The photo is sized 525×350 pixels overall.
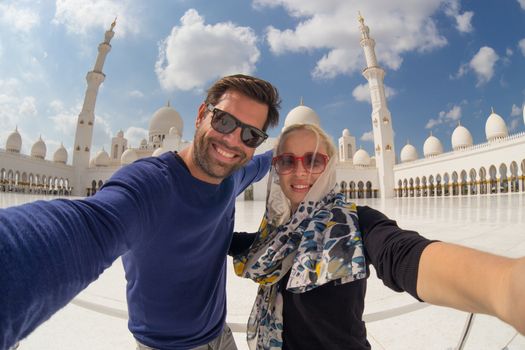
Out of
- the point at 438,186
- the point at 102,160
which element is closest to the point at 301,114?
the point at 438,186

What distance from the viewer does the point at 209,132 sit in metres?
0.88

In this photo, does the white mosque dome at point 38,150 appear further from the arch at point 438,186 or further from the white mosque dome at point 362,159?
the arch at point 438,186

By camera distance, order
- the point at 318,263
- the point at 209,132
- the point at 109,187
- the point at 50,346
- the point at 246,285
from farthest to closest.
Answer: the point at 246,285 < the point at 50,346 < the point at 209,132 < the point at 318,263 < the point at 109,187

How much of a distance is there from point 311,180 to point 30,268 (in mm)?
711

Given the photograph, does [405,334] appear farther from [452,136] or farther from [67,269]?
[452,136]

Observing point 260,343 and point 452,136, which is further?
point 452,136

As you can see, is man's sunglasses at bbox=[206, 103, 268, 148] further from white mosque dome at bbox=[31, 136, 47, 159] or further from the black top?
white mosque dome at bbox=[31, 136, 47, 159]

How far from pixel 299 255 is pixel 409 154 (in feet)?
85.6

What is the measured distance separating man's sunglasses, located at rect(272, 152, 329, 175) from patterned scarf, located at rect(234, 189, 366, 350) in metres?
0.05

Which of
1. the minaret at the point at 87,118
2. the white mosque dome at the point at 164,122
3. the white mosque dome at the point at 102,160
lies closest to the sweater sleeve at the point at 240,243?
the minaret at the point at 87,118

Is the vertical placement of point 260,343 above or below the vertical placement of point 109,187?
below

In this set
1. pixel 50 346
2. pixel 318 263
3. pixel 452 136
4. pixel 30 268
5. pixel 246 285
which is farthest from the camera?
pixel 452 136

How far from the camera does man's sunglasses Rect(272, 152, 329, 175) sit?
2.92 feet

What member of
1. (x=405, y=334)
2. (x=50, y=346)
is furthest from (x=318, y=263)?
(x=50, y=346)
